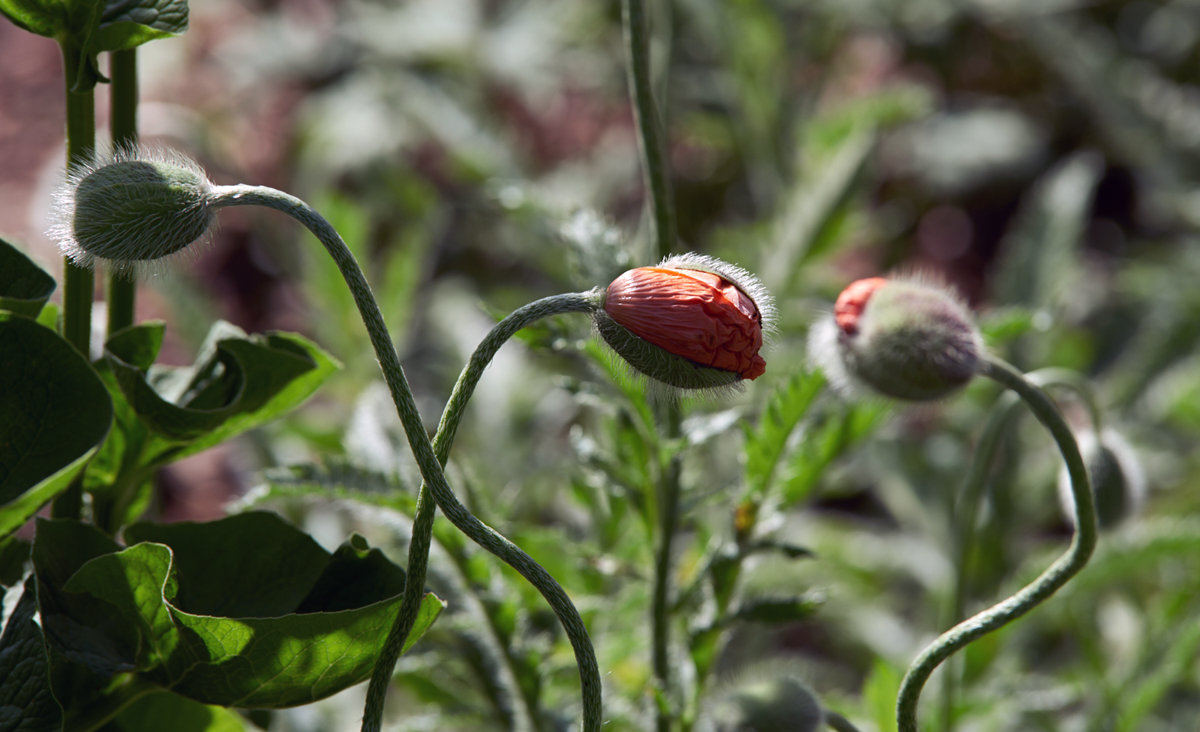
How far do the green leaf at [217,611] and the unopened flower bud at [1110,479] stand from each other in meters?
0.87

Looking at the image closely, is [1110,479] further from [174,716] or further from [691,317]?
[174,716]

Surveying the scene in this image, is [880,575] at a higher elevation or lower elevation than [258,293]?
lower

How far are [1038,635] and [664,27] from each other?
4.65 ft

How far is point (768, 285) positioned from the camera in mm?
2154

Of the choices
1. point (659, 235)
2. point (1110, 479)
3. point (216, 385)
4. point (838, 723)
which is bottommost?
point (838, 723)

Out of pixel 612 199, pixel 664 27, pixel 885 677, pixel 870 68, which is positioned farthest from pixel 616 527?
pixel 870 68

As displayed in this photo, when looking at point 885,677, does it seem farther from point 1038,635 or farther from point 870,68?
point 870,68

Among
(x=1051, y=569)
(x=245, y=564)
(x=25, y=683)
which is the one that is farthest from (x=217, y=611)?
(x=1051, y=569)

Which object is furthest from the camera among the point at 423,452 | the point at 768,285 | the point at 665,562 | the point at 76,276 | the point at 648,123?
the point at 768,285

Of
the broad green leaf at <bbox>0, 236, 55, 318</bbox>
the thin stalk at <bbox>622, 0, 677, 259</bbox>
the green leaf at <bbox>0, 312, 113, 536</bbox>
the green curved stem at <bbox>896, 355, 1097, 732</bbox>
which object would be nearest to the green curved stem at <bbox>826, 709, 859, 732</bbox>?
the green curved stem at <bbox>896, 355, 1097, 732</bbox>

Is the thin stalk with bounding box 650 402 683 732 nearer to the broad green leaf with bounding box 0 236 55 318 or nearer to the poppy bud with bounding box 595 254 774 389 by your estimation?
the poppy bud with bounding box 595 254 774 389

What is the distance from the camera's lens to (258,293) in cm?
360

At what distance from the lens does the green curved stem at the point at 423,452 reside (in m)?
0.74

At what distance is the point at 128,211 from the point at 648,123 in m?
0.45
